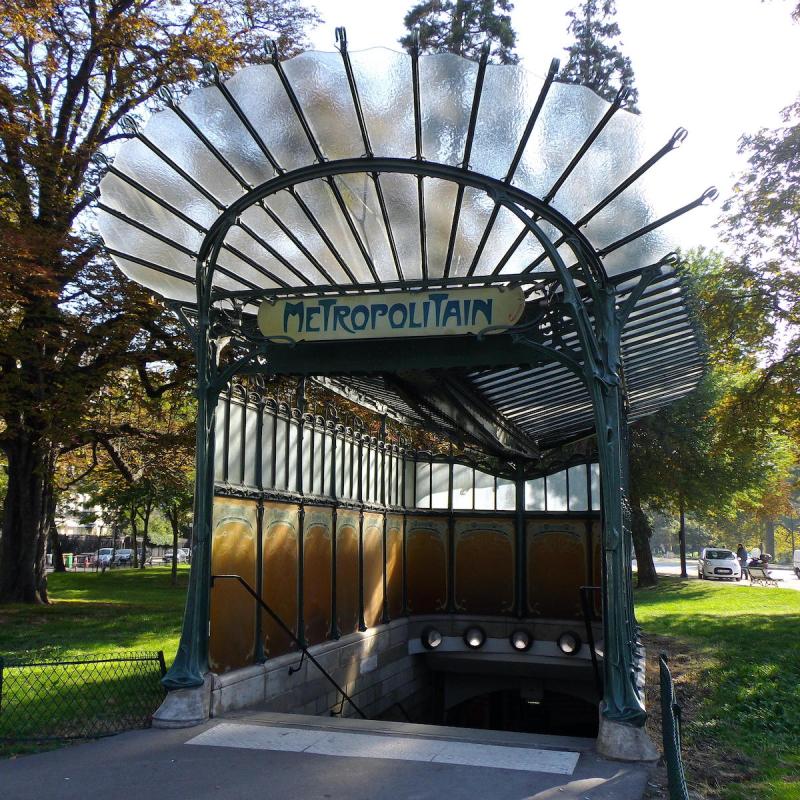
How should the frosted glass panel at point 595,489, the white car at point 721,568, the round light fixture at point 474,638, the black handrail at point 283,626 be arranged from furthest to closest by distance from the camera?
1. the white car at point 721,568
2. the frosted glass panel at point 595,489
3. the round light fixture at point 474,638
4. the black handrail at point 283,626

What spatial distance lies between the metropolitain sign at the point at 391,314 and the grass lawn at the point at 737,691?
4434mm

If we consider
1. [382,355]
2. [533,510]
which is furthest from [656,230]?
[533,510]

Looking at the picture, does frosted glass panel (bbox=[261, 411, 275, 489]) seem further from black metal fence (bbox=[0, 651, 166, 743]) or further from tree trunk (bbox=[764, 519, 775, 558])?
tree trunk (bbox=[764, 519, 775, 558])

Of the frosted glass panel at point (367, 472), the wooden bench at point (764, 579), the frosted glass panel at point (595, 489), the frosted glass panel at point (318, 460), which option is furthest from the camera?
the wooden bench at point (764, 579)

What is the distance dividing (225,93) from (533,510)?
1009 centimetres

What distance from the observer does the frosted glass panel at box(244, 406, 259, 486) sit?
9375 millimetres

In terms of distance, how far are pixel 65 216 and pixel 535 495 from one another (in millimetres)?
11584

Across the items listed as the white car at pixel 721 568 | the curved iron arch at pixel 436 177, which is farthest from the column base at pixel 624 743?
the white car at pixel 721 568

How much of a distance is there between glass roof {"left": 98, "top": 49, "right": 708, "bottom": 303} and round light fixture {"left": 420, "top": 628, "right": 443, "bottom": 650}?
7473mm

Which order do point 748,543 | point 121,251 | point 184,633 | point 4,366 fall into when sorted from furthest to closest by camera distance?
1. point 748,543
2. point 4,366
3. point 121,251
4. point 184,633

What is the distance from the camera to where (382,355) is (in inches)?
340

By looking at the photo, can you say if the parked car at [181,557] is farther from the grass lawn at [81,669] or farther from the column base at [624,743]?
the column base at [624,743]

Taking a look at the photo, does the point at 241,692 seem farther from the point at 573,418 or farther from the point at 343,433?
the point at 573,418

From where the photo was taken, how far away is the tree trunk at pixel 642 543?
101ft
